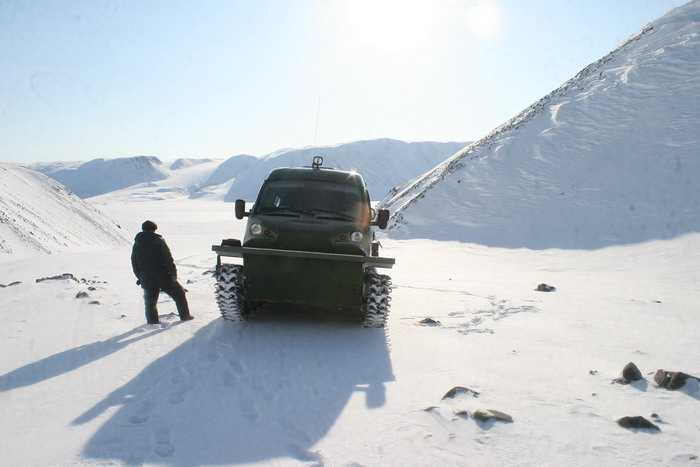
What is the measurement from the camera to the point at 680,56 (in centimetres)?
4209

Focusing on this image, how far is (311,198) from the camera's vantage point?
26.3 feet

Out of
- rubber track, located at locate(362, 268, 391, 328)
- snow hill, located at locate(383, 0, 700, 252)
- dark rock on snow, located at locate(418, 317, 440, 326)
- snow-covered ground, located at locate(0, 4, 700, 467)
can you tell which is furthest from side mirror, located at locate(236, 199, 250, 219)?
snow hill, located at locate(383, 0, 700, 252)

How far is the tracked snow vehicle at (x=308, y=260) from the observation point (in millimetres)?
6730

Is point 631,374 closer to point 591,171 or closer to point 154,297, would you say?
point 154,297

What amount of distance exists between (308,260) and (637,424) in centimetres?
417

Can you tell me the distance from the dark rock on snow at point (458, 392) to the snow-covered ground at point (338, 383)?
0.09 metres

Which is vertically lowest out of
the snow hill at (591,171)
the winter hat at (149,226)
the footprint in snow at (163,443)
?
the footprint in snow at (163,443)

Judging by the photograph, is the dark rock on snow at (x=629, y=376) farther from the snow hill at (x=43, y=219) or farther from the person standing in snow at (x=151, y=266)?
the snow hill at (x=43, y=219)

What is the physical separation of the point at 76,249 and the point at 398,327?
64.1 ft

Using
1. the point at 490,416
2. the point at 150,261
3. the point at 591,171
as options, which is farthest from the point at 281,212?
the point at 591,171

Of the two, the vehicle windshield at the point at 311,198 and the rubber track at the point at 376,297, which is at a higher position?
the vehicle windshield at the point at 311,198

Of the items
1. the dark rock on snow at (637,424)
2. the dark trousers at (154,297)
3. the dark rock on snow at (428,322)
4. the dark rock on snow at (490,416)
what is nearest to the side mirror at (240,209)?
the dark trousers at (154,297)

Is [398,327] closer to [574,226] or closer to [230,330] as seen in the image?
[230,330]

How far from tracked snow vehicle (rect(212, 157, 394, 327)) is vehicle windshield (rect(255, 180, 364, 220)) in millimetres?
16
